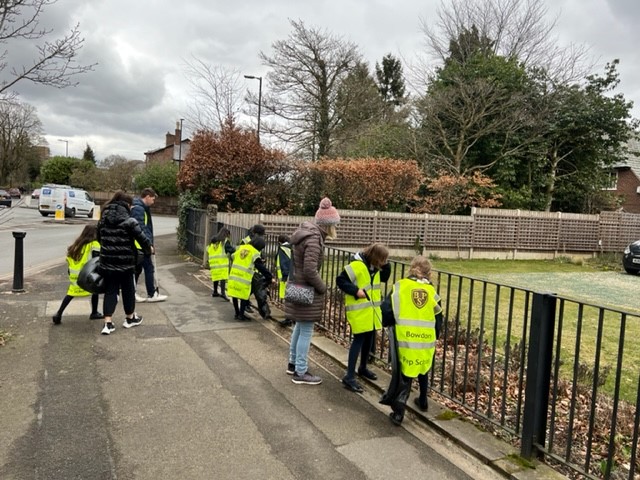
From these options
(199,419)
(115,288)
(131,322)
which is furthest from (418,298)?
(131,322)

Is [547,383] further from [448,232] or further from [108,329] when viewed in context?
[448,232]

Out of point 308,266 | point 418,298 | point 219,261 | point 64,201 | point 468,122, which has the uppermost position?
point 468,122

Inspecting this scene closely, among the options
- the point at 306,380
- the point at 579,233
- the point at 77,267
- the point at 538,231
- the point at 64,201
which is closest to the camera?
the point at 306,380

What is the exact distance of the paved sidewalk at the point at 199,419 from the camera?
123 inches

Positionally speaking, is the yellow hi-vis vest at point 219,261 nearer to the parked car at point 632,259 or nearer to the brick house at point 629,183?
the parked car at point 632,259

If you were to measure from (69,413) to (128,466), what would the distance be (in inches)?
40.0

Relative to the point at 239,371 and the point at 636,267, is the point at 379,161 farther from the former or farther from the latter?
the point at 239,371

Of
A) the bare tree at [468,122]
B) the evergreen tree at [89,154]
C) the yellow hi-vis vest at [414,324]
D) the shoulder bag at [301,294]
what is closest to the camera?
the yellow hi-vis vest at [414,324]

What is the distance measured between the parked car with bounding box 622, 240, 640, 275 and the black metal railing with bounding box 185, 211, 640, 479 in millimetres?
10077

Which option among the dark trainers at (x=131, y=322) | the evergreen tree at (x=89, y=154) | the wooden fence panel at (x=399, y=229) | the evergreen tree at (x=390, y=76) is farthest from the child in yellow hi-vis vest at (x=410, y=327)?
the evergreen tree at (x=89, y=154)

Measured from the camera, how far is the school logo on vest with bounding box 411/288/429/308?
12.3 ft

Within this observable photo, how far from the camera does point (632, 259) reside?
1617 cm

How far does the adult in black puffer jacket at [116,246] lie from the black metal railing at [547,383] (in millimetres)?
2518

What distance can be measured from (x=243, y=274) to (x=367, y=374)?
8.60 ft
